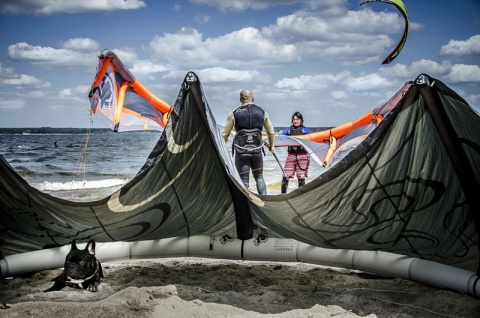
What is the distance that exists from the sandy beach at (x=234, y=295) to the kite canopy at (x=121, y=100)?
351 centimetres

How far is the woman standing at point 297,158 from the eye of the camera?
9.74 m

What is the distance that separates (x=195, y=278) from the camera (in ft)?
17.2

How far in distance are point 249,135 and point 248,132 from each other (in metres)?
0.04

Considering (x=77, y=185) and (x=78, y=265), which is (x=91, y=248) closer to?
(x=78, y=265)

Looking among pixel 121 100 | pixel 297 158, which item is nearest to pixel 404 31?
pixel 297 158

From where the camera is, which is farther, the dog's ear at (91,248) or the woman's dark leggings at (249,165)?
the woman's dark leggings at (249,165)

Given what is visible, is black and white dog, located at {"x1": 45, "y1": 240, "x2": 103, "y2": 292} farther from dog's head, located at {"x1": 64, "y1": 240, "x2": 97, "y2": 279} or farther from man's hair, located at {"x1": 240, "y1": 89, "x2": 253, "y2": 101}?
man's hair, located at {"x1": 240, "y1": 89, "x2": 253, "y2": 101}

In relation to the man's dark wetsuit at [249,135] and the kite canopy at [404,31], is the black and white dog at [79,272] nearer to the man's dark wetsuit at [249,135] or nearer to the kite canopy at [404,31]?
the man's dark wetsuit at [249,135]

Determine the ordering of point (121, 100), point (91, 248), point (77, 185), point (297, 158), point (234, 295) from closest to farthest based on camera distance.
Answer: point (234, 295) → point (91, 248) → point (121, 100) → point (297, 158) → point (77, 185)

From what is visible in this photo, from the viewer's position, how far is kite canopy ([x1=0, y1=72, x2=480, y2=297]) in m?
4.05

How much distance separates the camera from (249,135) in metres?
7.29

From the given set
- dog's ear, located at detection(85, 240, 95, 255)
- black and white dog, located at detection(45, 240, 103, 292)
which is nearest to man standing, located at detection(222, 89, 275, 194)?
dog's ear, located at detection(85, 240, 95, 255)

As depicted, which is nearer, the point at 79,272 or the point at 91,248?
the point at 79,272

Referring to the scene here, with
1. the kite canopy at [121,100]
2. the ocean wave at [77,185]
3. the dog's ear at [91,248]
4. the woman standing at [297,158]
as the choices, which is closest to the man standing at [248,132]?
the kite canopy at [121,100]
